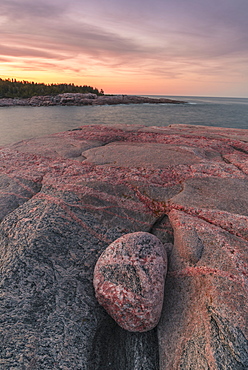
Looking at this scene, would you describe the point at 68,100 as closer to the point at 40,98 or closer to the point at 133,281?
the point at 40,98

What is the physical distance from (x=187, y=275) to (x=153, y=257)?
774mm

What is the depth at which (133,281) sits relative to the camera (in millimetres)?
4031

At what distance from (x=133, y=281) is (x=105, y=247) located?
1433 mm

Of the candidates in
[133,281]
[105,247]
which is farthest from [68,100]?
[133,281]

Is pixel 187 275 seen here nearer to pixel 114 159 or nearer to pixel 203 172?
pixel 203 172

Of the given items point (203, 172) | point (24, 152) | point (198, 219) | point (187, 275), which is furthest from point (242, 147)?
point (24, 152)

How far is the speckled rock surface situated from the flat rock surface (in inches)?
12.3

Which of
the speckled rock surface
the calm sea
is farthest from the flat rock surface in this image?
the calm sea

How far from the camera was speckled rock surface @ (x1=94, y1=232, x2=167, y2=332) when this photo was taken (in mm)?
3863

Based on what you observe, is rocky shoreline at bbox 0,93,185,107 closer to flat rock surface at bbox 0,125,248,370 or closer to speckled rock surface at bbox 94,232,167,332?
flat rock surface at bbox 0,125,248,370

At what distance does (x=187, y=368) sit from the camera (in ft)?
10.7

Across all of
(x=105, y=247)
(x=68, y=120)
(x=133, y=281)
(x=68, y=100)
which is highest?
(x=68, y=100)

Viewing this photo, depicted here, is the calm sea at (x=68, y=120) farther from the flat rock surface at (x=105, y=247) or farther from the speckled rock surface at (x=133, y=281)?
the speckled rock surface at (x=133, y=281)

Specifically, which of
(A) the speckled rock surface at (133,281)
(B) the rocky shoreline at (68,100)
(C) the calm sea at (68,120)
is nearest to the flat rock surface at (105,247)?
(A) the speckled rock surface at (133,281)
